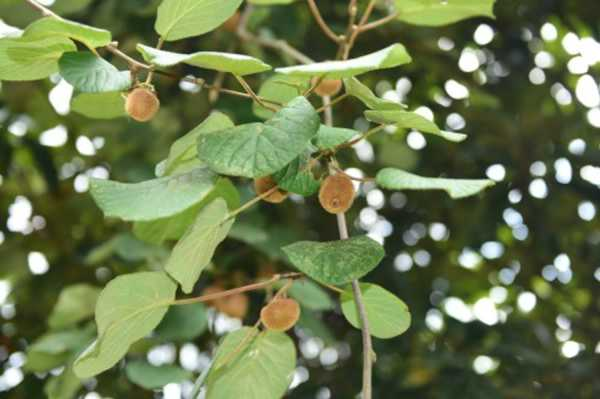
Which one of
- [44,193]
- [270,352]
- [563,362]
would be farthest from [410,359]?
[270,352]

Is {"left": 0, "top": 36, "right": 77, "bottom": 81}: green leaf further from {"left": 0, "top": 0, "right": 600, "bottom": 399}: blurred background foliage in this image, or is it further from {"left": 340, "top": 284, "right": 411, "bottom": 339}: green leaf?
{"left": 0, "top": 0, "right": 600, "bottom": 399}: blurred background foliage

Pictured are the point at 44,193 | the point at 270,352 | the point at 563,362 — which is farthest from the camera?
the point at 44,193

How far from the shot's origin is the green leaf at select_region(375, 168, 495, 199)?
0.63 meters

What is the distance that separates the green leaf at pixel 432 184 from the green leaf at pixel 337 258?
0.04 metres

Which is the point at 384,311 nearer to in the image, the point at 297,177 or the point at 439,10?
the point at 297,177

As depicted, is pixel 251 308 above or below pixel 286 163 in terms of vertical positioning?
below

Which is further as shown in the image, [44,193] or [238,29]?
[44,193]

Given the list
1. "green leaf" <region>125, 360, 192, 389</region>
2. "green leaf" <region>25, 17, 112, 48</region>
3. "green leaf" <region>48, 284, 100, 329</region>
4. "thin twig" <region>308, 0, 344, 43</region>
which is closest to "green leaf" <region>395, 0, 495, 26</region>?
"thin twig" <region>308, 0, 344, 43</region>

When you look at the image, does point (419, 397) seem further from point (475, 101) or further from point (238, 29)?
point (238, 29)

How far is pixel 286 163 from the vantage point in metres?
0.60

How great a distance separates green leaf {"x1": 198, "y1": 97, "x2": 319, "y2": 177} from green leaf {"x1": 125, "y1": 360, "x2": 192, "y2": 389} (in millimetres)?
668

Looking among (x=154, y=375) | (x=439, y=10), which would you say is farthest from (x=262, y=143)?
(x=154, y=375)

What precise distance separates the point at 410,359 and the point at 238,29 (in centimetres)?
66

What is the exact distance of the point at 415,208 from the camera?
6.09ft
